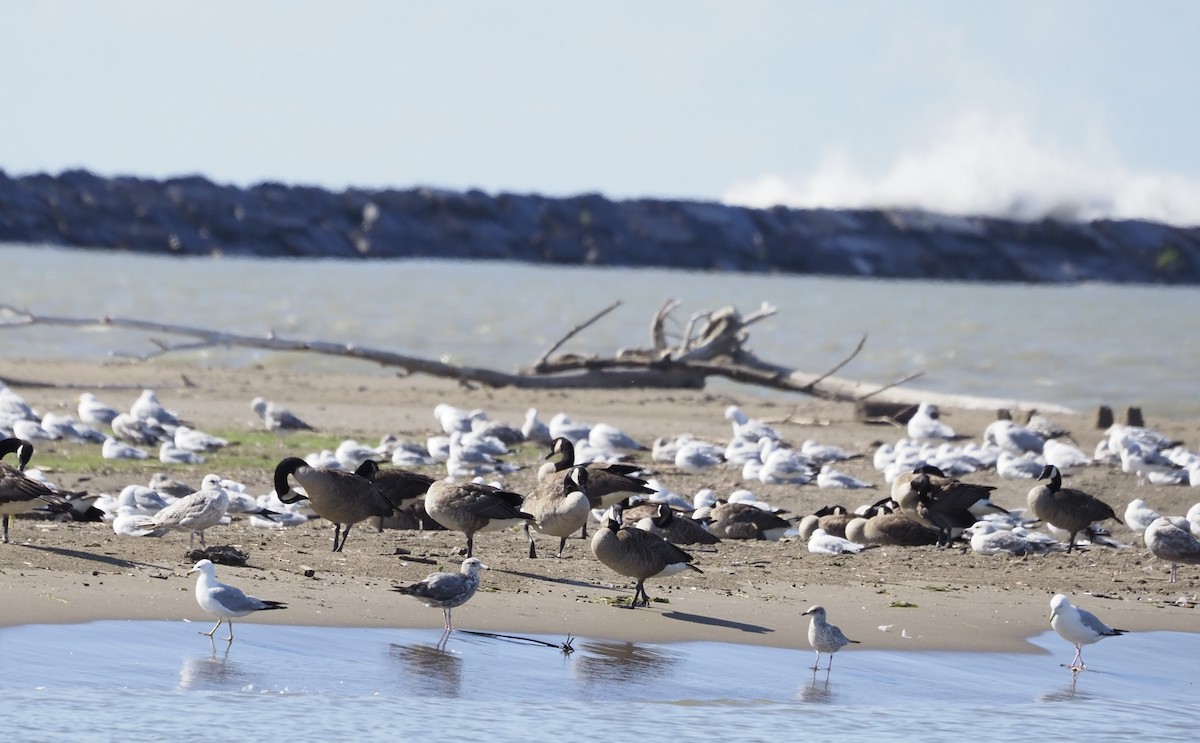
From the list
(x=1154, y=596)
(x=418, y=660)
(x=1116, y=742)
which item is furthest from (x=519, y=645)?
(x=1154, y=596)

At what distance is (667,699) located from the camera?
7.23 meters

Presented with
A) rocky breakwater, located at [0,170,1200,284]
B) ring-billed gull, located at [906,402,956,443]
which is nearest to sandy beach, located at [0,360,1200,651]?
ring-billed gull, located at [906,402,956,443]

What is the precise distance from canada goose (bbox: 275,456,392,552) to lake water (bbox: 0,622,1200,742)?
5.75 ft

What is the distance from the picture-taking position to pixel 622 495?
11.0 metres

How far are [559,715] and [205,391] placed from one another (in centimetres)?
1399

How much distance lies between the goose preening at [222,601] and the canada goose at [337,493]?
1995mm

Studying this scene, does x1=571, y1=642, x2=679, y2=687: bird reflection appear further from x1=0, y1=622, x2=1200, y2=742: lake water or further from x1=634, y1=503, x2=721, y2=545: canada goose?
x1=634, y1=503, x2=721, y2=545: canada goose

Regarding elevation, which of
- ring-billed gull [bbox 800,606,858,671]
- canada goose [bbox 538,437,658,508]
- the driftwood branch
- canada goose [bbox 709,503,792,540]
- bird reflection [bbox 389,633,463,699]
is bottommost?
bird reflection [bbox 389,633,463,699]

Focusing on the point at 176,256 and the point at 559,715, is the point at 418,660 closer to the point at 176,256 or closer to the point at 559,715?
the point at 559,715

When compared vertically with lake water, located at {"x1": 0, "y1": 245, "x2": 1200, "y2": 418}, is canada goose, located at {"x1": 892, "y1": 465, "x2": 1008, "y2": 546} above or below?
below

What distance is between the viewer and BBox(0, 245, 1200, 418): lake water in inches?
1106

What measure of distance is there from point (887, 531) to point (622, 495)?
1.86m

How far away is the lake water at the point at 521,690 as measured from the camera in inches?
261

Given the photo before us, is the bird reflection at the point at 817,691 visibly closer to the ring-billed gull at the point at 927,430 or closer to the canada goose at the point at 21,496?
the canada goose at the point at 21,496
